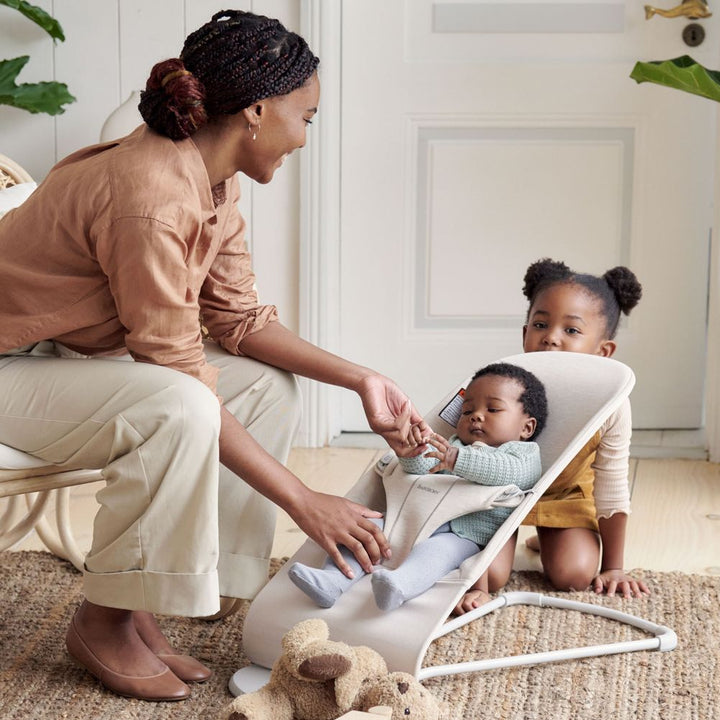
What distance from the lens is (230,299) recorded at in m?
1.80

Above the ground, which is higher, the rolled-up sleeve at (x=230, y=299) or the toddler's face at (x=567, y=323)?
the rolled-up sleeve at (x=230, y=299)

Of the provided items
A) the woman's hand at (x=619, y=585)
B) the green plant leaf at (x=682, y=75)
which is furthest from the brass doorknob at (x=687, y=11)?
the woman's hand at (x=619, y=585)

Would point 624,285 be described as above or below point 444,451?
above

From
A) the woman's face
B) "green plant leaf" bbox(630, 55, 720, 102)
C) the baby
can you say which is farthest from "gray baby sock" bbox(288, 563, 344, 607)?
"green plant leaf" bbox(630, 55, 720, 102)

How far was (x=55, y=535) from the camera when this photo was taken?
2186 millimetres

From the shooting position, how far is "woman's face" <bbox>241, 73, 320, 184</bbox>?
58.6 inches

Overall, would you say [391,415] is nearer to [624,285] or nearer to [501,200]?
[624,285]

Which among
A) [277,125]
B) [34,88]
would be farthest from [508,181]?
[277,125]

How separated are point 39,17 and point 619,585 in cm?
198

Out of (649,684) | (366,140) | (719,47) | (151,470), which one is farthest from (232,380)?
(719,47)

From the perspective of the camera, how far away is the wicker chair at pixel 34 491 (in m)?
1.51

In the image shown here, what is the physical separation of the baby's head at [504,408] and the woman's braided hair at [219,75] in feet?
2.10

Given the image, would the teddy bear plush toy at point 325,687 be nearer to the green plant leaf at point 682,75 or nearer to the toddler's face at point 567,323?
the toddler's face at point 567,323

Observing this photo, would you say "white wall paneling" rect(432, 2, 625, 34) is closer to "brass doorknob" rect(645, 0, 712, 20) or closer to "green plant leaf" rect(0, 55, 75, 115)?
"brass doorknob" rect(645, 0, 712, 20)
